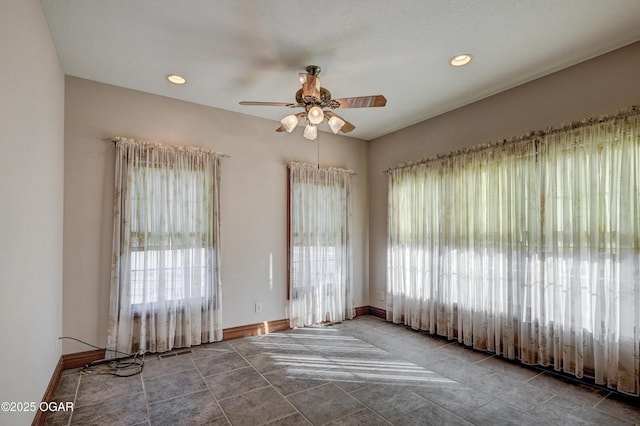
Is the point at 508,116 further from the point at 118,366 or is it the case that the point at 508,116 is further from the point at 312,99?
the point at 118,366

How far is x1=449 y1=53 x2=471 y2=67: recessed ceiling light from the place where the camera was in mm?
2801

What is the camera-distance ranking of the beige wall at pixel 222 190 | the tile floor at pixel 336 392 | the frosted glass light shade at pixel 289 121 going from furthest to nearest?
the beige wall at pixel 222 190
the frosted glass light shade at pixel 289 121
the tile floor at pixel 336 392

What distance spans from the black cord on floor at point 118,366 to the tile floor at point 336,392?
0.26ft

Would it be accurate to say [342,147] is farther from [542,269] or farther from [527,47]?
[542,269]

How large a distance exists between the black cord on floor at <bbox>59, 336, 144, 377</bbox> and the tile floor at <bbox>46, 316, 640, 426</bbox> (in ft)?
0.26

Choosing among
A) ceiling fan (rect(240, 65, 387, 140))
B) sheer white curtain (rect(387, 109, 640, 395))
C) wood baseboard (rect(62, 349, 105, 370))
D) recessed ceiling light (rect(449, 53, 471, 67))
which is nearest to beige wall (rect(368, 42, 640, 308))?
sheer white curtain (rect(387, 109, 640, 395))

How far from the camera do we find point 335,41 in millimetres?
2568

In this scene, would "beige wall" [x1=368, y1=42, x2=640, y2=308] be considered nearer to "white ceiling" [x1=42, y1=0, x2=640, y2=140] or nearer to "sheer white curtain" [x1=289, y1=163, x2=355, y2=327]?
"white ceiling" [x1=42, y1=0, x2=640, y2=140]

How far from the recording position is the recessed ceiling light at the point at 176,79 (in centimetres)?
317

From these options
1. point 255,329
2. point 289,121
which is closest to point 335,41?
point 289,121

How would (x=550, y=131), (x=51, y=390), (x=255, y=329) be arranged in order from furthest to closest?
(x=255, y=329) → (x=550, y=131) → (x=51, y=390)

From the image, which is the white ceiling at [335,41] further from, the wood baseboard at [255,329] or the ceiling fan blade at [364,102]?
the wood baseboard at [255,329]

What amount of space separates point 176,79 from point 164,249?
71.7 inches

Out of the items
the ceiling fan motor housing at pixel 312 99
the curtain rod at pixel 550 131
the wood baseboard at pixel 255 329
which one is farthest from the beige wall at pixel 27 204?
the curtain rod at pixel 550 131
